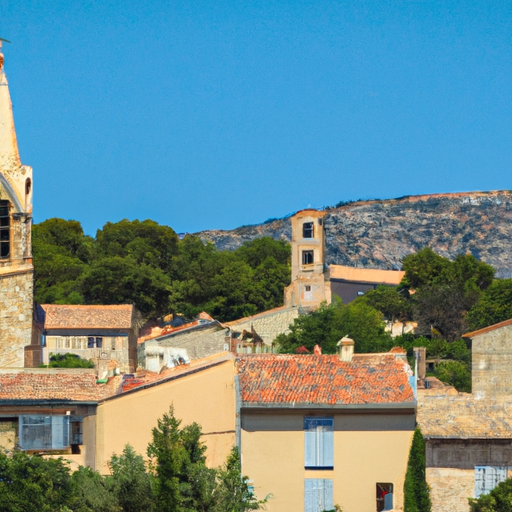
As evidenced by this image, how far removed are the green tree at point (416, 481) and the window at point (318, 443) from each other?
6.40ft

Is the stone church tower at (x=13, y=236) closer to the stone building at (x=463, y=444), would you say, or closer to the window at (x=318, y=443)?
the window at (x=318, y=443)

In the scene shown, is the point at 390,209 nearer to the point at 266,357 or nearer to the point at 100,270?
the point at 100,270

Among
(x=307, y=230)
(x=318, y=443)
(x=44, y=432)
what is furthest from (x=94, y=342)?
(x=318, y=443)

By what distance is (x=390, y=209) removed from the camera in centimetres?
15625

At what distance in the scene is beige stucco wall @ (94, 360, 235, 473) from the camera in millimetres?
35406

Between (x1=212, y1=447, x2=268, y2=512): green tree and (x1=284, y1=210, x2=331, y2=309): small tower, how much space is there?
38237 millimetres

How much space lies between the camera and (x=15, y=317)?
45.2 meters

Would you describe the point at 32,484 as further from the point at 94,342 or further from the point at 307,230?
the point at 307,230

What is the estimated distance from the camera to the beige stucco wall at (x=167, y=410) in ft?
116

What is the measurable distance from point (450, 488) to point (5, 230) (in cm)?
1785

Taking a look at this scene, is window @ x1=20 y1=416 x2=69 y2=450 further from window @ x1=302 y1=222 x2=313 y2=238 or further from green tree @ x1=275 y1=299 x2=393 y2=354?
window @ x1=302 y1=222 x2=313 y2=238

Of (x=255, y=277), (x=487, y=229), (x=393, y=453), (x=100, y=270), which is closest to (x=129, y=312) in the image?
(x=100, y=270)

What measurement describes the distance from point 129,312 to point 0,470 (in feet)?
106

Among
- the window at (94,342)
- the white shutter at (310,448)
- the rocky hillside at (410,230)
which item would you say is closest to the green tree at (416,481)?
the white shutter at (310,448)
